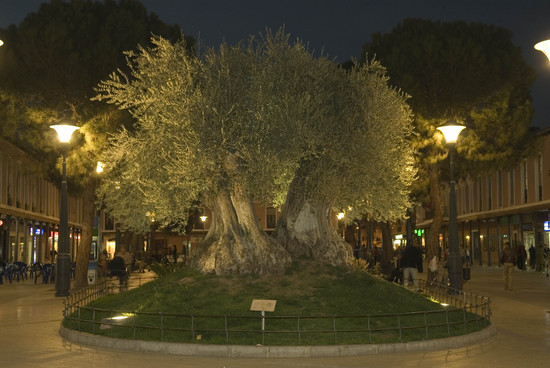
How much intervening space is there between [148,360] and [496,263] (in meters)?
43.2

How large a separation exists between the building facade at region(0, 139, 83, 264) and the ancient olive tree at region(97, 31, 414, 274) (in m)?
19.2

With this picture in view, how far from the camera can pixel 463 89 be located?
28953mm

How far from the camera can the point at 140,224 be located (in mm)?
20953

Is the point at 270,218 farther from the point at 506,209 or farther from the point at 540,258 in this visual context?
the point at 540,258

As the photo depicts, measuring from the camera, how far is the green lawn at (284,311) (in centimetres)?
1338

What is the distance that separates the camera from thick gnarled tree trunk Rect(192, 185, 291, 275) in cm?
1811

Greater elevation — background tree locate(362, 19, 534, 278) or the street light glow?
background tree locate(362, 19, 534, 278)

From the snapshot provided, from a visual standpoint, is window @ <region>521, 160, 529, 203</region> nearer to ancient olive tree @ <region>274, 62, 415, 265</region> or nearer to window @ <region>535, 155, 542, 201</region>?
window @ <region>535, 155, 542, 201</region>

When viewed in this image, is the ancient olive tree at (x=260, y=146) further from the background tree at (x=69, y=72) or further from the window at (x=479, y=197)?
the window at (x=479, y=197)

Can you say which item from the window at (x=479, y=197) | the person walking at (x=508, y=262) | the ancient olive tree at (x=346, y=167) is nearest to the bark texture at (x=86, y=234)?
the ancient olive tree at (x=346, y=167)

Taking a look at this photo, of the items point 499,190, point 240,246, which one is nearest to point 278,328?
point 240,246

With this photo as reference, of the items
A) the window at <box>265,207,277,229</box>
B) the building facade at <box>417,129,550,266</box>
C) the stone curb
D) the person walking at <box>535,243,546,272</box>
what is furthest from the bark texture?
the window at <box>265,207,277,229</box>

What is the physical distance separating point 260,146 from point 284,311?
3.81 meters

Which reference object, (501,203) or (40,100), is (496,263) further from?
(40,100)
